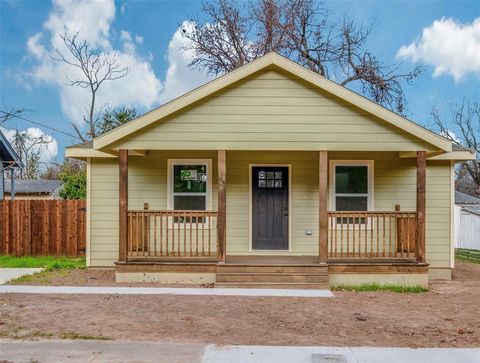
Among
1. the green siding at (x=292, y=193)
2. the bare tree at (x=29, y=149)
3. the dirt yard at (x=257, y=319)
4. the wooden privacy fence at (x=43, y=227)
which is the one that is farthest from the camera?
the bare tree at (x=29, y=149)

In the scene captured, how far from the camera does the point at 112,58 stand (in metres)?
27.1

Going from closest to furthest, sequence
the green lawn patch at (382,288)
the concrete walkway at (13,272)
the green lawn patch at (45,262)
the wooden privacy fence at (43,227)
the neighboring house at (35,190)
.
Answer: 1. the green lawn patch at (382,288)
2. the concrete walkway at (13,272)
3. the green lawn patch at (45,262)
4. the wooden privacy fence at (43,227)
5. the neighboring house at (35,190)

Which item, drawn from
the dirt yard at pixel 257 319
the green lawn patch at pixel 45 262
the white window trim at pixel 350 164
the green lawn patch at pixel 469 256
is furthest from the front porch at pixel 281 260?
the green lawn patch at pixel 469 256

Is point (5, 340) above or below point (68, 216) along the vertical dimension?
below

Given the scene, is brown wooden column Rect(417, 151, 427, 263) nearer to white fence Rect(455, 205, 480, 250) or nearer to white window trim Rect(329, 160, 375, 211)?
white window trim Rect(329, 160, 375, 211)

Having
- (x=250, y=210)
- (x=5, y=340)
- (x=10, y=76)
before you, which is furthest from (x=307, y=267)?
(x=10, y=76)

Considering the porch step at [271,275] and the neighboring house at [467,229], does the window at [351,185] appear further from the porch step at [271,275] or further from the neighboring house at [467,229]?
the neighboring house at [467,229]

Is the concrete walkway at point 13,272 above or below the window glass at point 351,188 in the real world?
below

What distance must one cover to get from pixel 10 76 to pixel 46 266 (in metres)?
15.3

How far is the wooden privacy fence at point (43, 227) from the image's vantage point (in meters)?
13.4

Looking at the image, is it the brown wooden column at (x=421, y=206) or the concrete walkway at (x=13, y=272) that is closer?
the brown wooden column at (x=421, y=206)

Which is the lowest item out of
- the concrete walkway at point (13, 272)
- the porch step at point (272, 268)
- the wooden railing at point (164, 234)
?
the concrete walkway at point (13, 272)

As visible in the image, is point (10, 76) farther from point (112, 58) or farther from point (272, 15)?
point (272, 15)

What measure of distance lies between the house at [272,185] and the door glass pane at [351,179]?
0.02 metres
